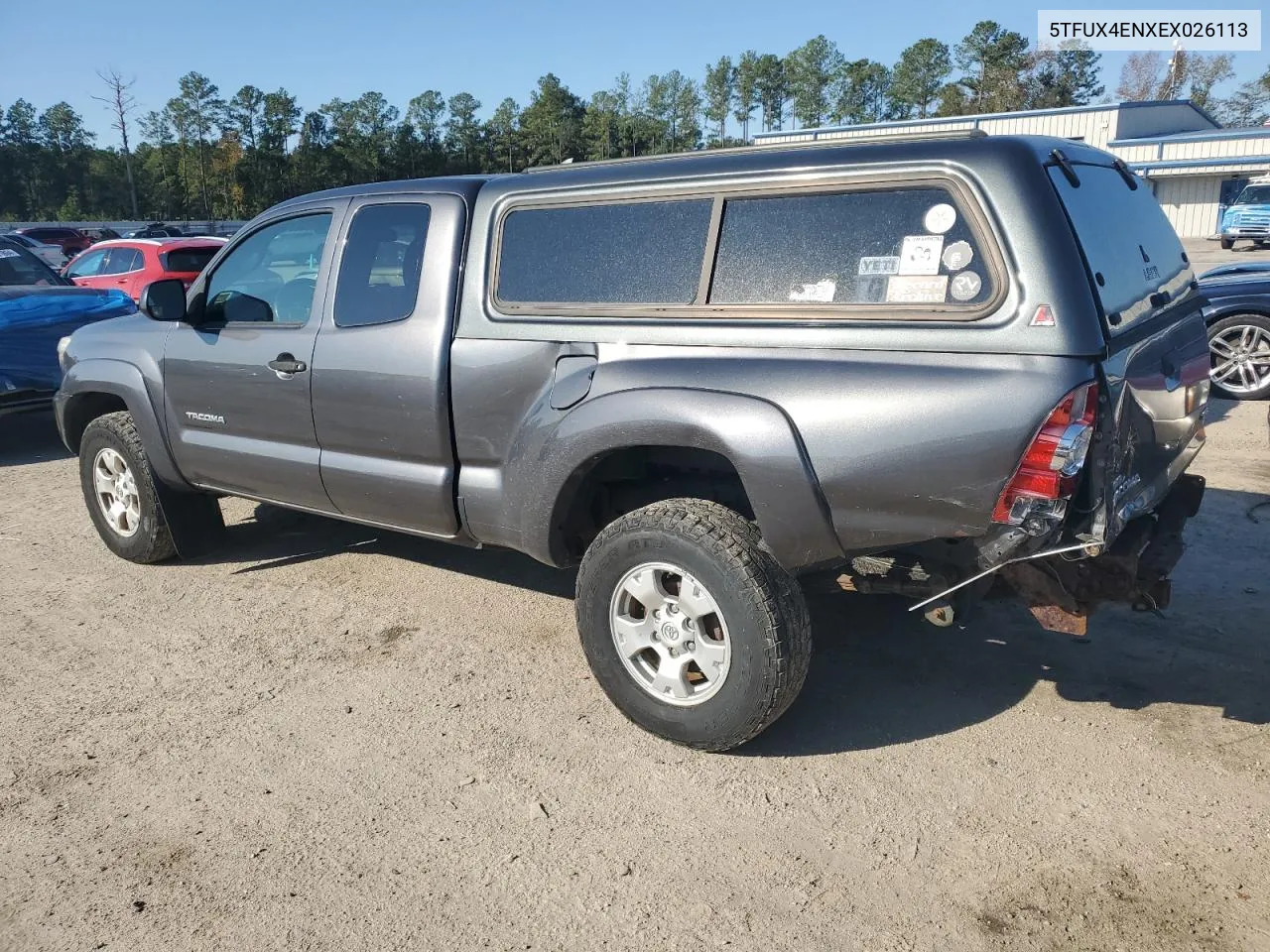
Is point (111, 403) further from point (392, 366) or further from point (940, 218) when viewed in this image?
point (940, 218)

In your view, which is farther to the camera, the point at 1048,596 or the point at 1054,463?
the point at 1048,596

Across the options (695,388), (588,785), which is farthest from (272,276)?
(588,785)

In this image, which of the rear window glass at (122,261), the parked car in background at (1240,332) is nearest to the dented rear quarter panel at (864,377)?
the parked car in background at (1240,332)

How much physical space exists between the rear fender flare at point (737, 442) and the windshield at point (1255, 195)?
3441cm

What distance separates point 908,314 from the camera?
2.98m

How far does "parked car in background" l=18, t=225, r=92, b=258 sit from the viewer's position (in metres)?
32.3

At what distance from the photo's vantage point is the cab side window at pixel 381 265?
13.7ft

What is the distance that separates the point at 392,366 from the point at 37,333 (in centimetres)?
595

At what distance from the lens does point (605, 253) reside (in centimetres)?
373

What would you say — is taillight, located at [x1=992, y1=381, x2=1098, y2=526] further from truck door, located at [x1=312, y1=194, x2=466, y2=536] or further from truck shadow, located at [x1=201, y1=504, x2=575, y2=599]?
truck shadow, located at [x1=201, y1=504, x2=575, y2=599]

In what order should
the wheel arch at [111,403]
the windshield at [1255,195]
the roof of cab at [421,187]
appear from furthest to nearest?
the windshield at [1255,195], the wheel arch at [111,403], the roof of cab at [421,187]

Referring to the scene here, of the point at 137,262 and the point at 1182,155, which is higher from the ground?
the point at 1182,155

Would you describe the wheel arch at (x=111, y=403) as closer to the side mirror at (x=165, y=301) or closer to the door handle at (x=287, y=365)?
the side mirror at (x=165, y=301)

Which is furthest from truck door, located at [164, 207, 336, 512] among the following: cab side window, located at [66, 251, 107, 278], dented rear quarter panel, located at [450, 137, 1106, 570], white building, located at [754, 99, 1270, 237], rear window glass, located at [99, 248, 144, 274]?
white building, located at [754, 99, 1270, 237]
